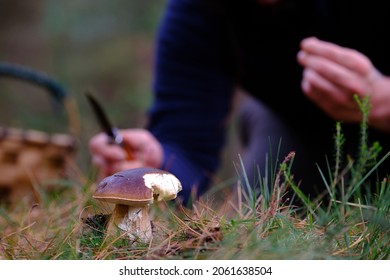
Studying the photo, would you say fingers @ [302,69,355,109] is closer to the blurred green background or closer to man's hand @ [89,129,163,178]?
man's hand @ [89,129,163,178]

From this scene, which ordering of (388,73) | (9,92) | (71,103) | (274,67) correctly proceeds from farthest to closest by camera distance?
(9,92) < (71,103) < (274,67) < (388,73)

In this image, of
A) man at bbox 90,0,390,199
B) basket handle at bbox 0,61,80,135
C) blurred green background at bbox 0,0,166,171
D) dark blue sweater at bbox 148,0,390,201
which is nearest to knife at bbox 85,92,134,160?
man at bbox 90,0,390,199

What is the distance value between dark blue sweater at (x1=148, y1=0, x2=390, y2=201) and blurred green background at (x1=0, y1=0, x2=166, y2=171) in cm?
184

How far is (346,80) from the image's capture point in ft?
3.41

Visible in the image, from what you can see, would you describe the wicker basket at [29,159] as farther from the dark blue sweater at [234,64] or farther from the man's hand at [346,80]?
the man's hand at [346,80]

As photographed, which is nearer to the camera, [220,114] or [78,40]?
[220,114]

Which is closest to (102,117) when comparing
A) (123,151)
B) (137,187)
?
(123,151)

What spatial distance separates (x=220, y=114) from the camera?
174cm

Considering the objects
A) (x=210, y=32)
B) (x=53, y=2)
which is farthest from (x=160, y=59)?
(x=53, y=2)

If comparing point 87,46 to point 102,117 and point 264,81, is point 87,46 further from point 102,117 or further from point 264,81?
point 102,117

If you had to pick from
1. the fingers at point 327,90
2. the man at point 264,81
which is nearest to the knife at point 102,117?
the man at point 264,81

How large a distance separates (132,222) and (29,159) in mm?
983
